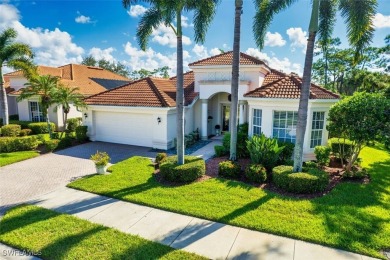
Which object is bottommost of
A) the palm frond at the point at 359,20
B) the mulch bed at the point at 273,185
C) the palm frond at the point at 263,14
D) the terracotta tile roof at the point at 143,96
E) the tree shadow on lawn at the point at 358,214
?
the tree shadow on lawn at the point at 358,214

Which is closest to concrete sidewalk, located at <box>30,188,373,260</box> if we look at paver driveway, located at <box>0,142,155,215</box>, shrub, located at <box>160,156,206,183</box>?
paver driveway, located at <box>0,142,155,215</box>

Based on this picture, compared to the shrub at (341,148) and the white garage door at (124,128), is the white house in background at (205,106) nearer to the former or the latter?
the white garage door at (124,128)

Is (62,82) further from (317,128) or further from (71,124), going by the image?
(317,128)

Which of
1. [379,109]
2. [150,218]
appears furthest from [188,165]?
[379,109]

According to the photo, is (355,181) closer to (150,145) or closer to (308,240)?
(308,240)

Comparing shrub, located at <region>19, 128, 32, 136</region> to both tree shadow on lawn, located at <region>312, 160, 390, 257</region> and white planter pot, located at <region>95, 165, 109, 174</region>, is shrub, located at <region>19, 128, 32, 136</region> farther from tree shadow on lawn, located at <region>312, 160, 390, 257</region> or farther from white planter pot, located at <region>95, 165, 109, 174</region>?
tree shadow on lawn, located at <region>312, 160, 390, 257</region>

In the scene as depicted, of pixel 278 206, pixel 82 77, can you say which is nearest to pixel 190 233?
pixel 278 206

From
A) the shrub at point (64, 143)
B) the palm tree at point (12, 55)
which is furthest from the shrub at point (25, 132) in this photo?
the shrub at point (64, 143)

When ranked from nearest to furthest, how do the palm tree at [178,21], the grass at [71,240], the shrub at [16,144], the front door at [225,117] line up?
the grass at [71,240] < the palm tree at [178,21] < the shrub at [16,144] < the front door at [225,117]
